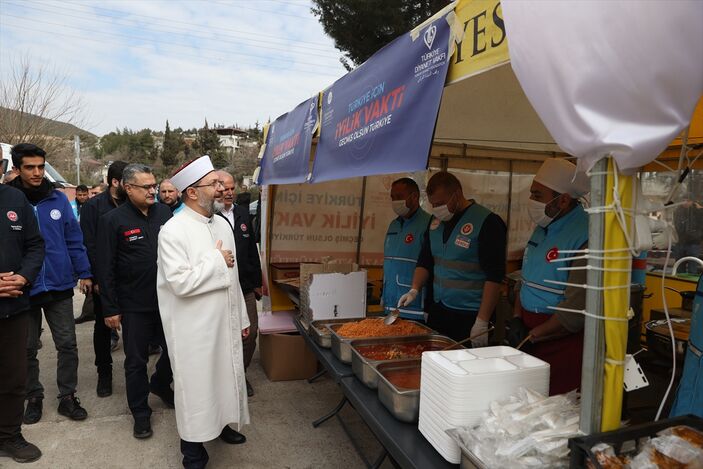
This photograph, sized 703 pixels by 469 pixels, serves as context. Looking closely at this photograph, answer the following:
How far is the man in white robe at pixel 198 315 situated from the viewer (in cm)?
265

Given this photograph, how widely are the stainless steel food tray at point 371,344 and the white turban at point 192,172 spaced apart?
1.38 meters

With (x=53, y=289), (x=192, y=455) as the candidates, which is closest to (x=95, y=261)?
(x=53, y=289)

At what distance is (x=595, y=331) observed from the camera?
3.90 ft

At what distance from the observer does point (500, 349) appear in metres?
1.80

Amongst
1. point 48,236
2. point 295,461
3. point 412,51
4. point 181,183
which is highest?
point 412,51

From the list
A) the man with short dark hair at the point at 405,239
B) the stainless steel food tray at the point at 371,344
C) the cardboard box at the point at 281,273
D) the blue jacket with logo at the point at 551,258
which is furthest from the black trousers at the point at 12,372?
the blue jacket with logo at the point at 551,258

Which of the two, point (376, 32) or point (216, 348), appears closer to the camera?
point (216, 348)

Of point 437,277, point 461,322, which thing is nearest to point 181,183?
point 437,277

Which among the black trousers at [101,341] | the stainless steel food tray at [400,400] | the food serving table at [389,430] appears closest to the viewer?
the food serving table at [389,430]

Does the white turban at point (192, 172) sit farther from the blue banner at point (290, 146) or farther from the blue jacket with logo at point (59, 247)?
the blue jacket with logo at point (59, 247)

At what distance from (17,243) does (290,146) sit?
81.5 inches

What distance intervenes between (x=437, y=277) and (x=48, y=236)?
300 cm

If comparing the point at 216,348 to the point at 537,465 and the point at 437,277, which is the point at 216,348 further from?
the point at 537,465

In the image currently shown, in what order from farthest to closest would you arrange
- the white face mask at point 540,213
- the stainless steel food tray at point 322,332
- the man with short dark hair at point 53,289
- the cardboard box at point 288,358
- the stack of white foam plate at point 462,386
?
the cardboard box at point 288,358 → the man with short dark hair at point 53,289 → the stainless steel food tray at point 322,332 → the white face mask at point 540,213 → the stack of white foam plate at point 462,386
